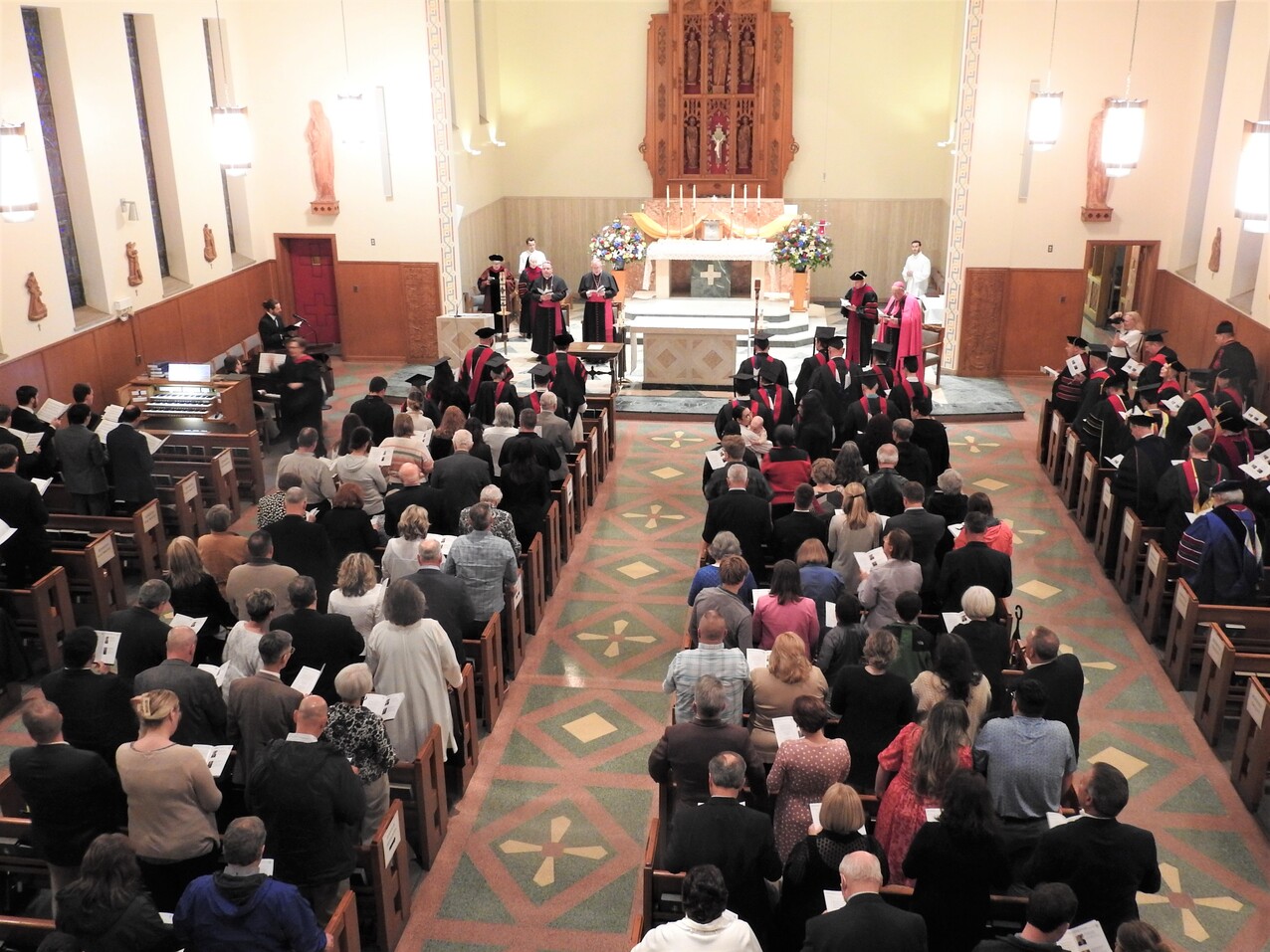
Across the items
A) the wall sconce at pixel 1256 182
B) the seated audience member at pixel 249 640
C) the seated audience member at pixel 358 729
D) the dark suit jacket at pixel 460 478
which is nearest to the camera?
the seated audience member at pixel 358 729

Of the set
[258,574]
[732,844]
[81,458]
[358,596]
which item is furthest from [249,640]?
[81,458]

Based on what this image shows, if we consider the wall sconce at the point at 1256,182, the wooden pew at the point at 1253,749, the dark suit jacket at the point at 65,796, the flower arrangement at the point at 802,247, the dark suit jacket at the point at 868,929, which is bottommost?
the wooden pew at the point at 1253,749

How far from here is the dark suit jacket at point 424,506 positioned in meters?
8.61

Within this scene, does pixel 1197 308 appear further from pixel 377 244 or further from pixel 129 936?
pixel 129 936

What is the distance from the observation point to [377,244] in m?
17.5

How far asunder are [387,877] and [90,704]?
5.86ft

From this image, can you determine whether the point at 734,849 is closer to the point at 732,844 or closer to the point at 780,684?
the point at 732,844

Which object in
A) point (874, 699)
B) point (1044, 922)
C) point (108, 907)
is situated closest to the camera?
point (1044, 922)

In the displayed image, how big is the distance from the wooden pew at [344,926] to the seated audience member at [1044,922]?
8.99ft

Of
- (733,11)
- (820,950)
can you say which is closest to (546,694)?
(820,950)

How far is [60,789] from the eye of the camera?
17.5ft

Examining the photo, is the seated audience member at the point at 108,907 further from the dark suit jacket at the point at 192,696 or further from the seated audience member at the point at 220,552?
the seated audience member at the point at 220,552

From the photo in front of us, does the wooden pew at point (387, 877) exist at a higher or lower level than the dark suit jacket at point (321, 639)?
lower

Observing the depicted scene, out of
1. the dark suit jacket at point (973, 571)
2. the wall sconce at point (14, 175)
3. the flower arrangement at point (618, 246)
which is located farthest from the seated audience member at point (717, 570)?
the flower arrangement at point (618, 246)
